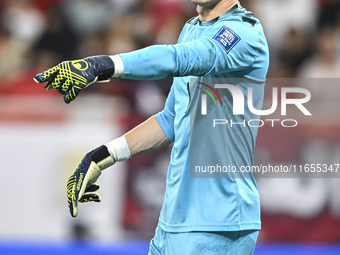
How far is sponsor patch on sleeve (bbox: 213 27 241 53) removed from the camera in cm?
211

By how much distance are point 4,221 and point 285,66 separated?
3.59m

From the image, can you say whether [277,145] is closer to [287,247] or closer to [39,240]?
[287,247]

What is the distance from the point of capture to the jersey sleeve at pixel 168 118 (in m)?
2.66

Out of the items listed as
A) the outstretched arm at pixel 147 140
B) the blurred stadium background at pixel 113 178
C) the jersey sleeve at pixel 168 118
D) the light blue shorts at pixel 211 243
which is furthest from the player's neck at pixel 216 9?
the blurred stadium background at pixel 113 178

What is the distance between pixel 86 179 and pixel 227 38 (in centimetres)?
99

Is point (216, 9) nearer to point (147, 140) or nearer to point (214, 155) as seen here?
point (214, 155)

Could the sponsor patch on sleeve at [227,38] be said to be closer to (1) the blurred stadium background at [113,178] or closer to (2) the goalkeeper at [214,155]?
(2) the goalkeeper at [214,155]

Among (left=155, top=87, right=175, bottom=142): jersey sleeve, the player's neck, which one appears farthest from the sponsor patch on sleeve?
(left=155, top=87, right=175, bottom=142): jersey sleeve

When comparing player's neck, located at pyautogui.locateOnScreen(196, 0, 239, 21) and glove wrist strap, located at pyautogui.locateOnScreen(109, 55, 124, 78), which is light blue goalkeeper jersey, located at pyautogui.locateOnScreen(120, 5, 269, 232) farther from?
glove wrist strap, located at pyautogui.locateOnScreen(109, 55, 124, 78)

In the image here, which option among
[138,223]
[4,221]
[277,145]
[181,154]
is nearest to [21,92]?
[4,221]

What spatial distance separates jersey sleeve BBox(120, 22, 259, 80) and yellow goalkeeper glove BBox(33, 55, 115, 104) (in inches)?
4.1

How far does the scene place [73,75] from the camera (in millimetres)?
1817

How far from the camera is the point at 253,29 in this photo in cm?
227

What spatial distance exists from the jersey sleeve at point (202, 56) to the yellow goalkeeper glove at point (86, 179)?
81 centimetres
